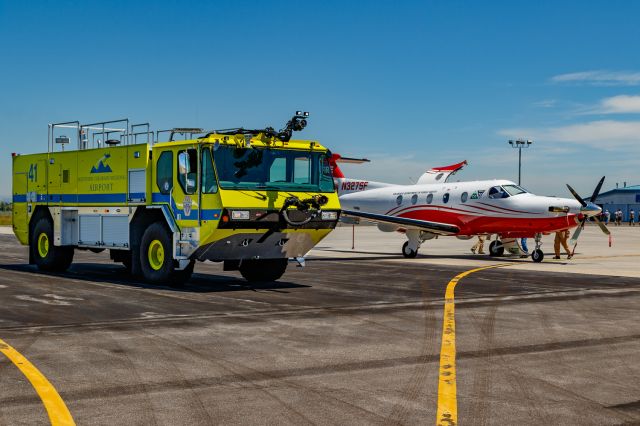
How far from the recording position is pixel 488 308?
13.4 metres

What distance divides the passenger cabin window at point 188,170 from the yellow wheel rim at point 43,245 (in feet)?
20.0

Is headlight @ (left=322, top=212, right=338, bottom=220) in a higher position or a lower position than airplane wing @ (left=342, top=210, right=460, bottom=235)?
higher

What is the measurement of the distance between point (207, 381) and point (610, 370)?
4.27 metres

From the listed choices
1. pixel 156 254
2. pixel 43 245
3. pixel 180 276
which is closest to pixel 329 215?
pixel 180 276

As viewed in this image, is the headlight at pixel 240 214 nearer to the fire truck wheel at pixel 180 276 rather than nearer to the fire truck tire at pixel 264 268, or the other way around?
the fire truck wheel at pixel 180 276

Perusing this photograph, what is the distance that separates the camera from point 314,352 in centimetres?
901

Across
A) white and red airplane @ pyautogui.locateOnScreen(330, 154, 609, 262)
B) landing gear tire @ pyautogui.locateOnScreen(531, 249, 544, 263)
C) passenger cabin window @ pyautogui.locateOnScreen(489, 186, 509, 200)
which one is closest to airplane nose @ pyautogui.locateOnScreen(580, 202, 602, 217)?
white and red airplane @ pyautogui.locateOnScreen(330, 154, 609, 262)

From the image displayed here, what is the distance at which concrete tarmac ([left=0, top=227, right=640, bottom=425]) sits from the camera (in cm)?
644

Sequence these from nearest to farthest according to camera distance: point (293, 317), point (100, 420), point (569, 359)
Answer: point (100, 420), point (569, 359), point (293, 317)

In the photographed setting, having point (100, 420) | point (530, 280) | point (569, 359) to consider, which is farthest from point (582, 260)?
point (100, 420)

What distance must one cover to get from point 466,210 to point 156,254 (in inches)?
588

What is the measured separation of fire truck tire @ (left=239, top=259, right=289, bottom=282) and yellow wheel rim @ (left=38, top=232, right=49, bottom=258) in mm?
5657

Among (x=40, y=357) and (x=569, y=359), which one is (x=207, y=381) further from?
(x=569, y=359)

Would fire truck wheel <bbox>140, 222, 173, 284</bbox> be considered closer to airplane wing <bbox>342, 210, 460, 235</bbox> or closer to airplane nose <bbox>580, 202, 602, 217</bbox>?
airplane wing <bbox>342, 210, 460, 235</bbox>
